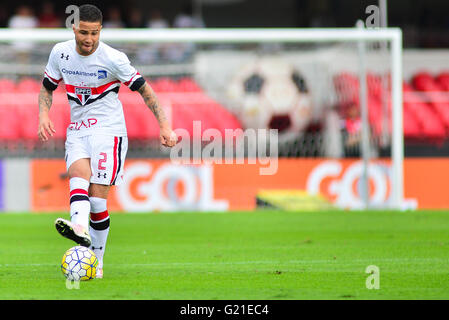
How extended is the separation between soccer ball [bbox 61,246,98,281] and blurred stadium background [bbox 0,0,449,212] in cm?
801

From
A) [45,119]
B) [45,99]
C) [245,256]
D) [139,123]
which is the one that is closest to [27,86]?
[139,123]

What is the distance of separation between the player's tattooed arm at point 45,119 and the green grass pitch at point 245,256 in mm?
1097

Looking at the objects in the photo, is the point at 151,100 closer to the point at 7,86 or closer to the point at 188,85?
the point at 188,85

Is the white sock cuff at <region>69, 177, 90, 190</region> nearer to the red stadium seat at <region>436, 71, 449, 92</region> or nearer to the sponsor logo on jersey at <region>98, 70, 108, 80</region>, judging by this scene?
the sponsor logo on jersey at <region>98, 70, 108, 80</region>

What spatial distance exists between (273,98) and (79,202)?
10530 millimetres

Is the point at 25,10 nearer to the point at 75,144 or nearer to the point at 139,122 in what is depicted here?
the point at 139,122

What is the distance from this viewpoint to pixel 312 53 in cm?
1753

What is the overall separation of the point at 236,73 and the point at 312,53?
1773 mm

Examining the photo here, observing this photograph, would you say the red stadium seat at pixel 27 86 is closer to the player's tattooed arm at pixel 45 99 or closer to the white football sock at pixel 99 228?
the player's tattooed arm at pixel 45 99

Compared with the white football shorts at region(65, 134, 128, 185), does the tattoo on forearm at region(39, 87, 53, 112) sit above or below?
above

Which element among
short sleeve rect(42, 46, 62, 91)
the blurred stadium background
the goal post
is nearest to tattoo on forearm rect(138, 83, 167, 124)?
short sleeve rect(42, 46, 62, 91)

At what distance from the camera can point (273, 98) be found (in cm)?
1633

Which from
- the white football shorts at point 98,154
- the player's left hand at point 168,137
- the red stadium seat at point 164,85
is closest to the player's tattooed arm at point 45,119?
the white football shorts at point 98,154

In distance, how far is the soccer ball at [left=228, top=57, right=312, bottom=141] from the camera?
16.0 metres
